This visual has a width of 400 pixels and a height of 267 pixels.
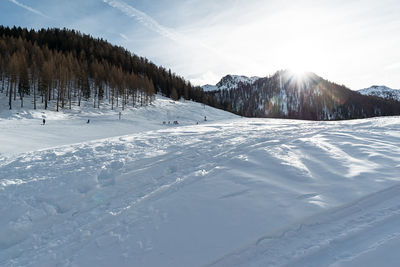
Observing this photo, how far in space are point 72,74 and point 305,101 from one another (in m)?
157

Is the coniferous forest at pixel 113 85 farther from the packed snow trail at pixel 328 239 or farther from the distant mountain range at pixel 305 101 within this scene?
the packed snow trail at pixel 328 239

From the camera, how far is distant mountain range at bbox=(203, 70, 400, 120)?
469 ft

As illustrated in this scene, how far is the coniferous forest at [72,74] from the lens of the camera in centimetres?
4781

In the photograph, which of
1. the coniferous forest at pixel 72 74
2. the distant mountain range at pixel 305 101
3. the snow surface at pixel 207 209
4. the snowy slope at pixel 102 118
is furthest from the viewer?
the distant mountain range at pixel 305 101

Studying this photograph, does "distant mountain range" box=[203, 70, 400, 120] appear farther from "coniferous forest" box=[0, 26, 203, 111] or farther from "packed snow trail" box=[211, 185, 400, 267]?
"packed snow trail" box=[211, 185, 400, 267]

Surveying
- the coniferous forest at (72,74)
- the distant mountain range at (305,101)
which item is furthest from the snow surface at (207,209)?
the distant mountain range at (305,101)

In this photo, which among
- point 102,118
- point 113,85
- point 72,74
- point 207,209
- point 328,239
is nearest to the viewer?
point 328,239

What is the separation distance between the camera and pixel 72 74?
54.6 meters

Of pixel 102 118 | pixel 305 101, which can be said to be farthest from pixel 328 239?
pixel 305 101

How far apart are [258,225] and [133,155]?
6.12m

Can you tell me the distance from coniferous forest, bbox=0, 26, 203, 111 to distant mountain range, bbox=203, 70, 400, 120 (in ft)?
145

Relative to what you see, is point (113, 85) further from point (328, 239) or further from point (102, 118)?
point (328, 239)

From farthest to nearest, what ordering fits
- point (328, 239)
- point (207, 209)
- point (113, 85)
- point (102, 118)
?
point (113, 85)
point (102, 118)
point (207, 209)
point (328, 239)

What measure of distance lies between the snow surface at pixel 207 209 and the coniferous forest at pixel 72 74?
47203 mm
